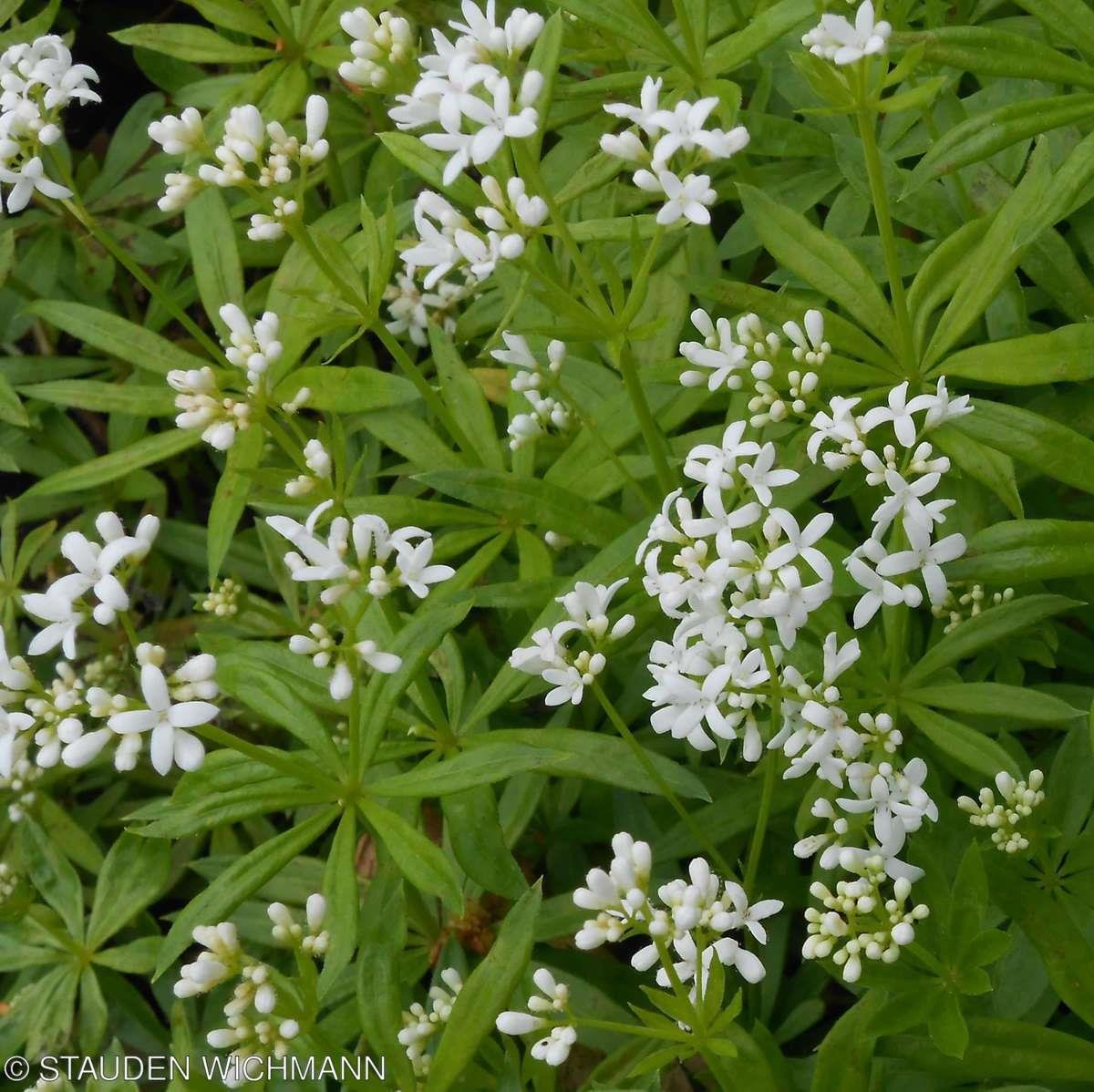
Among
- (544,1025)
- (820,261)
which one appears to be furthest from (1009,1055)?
(820,261)

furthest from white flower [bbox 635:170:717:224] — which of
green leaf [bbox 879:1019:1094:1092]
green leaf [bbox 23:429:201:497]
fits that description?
green leaf [bbox 879:1019:1094:1092]

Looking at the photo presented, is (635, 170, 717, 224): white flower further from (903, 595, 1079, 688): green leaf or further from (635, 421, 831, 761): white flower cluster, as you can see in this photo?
(903, 595, 1079, 688): green leaf

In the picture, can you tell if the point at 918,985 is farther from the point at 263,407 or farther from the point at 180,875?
the point at 180,875

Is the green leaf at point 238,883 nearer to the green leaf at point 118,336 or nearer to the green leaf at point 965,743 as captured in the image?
the green leaf at point 965,743

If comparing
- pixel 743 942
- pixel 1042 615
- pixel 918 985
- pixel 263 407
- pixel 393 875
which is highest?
pixel 263 407

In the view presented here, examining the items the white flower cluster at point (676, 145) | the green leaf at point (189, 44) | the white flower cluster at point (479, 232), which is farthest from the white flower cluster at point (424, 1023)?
the green leaf at point (189, 44)

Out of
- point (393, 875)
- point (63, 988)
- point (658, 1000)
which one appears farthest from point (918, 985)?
point (63, 988)
